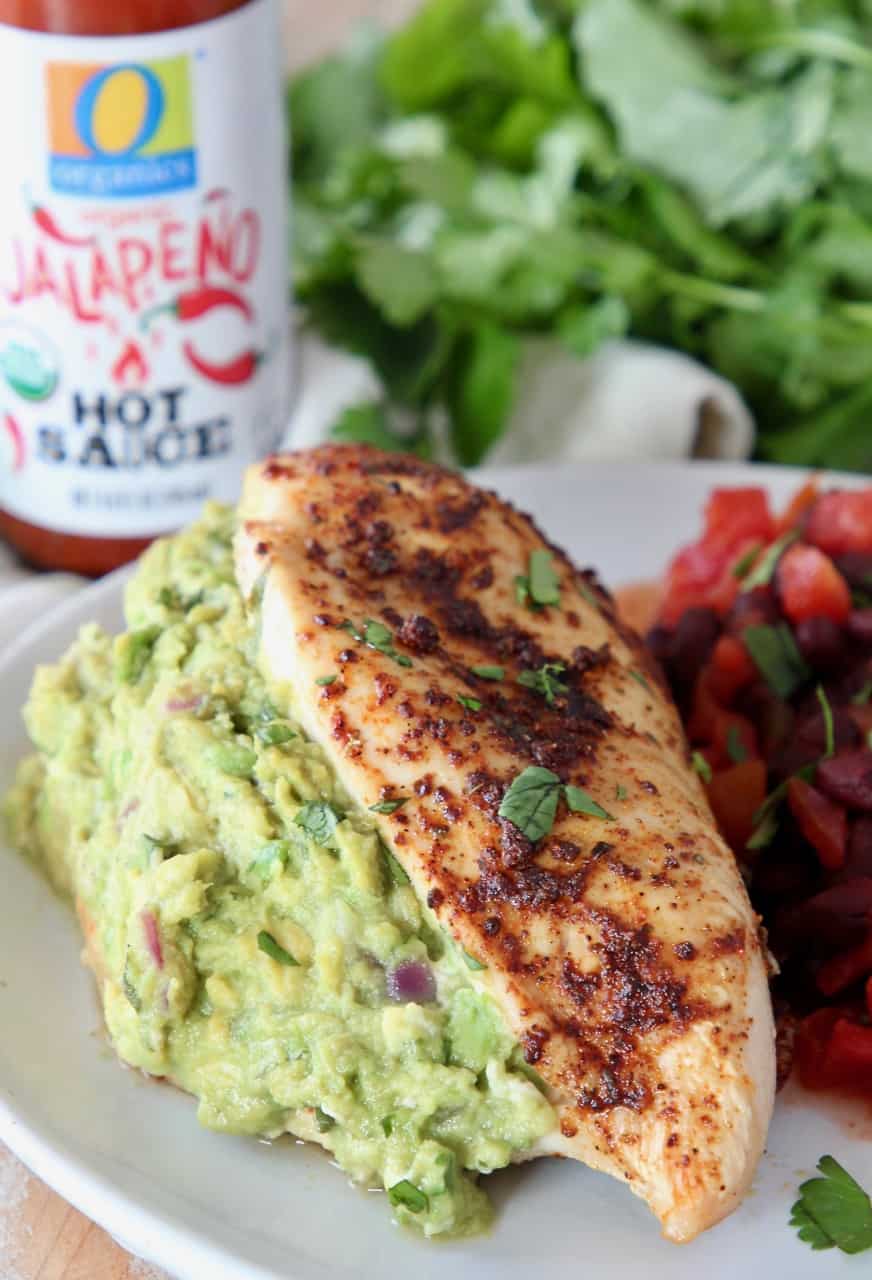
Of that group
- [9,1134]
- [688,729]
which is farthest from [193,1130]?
[688,729]

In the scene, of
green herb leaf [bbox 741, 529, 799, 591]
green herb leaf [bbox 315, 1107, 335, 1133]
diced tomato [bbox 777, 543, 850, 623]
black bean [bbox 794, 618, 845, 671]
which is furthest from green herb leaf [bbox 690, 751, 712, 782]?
green herb leaf [bbox 315, 1107, 335, 1133]

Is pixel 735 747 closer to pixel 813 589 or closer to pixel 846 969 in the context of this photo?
pixel 813 589

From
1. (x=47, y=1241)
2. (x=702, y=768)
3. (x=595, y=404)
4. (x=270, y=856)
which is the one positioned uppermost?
(x=270, y=856)

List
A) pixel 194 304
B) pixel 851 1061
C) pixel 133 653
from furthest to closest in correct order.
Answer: pixel 194 304
pixel 133 653
pixel 851 1061

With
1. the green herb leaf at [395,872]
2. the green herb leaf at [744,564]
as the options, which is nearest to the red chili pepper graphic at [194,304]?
the green herb leaf at [744,564]

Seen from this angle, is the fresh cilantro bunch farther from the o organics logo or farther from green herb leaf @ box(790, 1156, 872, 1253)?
green herb leaf @ box(790, 1156, 872, 1253)

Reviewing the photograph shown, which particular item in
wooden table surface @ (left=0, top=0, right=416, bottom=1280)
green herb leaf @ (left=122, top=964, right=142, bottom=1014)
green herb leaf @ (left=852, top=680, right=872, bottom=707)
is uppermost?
green herb leaf @ (left=122, top=964, right=142, bottom=1014)

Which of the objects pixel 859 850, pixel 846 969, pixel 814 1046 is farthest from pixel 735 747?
pixel 814 1046
